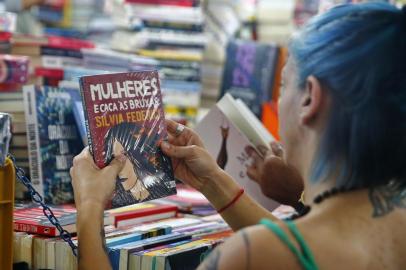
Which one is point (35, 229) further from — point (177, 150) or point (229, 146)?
point (229, 146)

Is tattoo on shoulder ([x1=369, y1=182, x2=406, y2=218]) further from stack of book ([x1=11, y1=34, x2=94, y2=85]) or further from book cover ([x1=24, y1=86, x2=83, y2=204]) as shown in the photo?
stack of book ([x1=11, y1=34, x2=94, y2=85])

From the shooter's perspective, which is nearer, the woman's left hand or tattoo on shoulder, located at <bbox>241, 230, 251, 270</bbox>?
tattoo on shoulder, located at <bbox>241, 230, 251, 270</bbox>

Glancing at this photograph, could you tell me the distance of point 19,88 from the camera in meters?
2.27

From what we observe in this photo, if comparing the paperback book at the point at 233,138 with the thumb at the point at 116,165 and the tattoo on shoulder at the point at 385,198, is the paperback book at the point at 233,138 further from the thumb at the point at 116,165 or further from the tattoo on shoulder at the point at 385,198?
the tattoo on shoulder at the point at 385,198

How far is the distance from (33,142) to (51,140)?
0.19 feet

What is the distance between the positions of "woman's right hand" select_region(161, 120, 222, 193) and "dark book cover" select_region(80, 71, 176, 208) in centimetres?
4

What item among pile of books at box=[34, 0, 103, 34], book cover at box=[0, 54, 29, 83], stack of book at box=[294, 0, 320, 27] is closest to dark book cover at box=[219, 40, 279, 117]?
pile of books at box=[34, 0, 103, 34]

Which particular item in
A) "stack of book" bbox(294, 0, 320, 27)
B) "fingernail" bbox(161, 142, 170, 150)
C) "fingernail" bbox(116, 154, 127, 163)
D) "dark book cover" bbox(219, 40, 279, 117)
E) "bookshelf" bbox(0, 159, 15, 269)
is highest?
"stack of book" bbox(294, 0, 320, 27)

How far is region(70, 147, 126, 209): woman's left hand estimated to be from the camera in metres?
1.50

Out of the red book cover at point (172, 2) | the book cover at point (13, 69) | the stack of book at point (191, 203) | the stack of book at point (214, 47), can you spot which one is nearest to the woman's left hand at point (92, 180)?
the stack of book at point (191, 203)

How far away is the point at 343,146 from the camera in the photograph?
1213 mm

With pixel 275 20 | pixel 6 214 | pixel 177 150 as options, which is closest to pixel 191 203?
pixel 177 150

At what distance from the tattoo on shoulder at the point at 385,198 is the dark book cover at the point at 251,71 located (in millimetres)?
2809

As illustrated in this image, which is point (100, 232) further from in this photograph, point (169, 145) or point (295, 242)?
point (295, 242)
